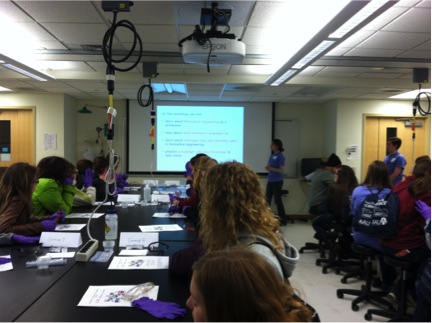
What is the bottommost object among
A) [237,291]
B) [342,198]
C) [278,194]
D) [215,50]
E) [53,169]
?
[278,194]

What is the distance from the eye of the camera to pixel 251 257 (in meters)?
0.87

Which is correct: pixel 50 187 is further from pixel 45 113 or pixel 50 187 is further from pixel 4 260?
pixel 45 113

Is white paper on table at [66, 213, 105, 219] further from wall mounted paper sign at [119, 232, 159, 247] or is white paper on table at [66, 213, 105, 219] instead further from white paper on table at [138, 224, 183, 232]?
wall mounted paper sign at [119, 232, 159, 247]

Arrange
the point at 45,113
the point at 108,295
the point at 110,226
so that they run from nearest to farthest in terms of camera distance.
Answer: the point at 108,295 → the point at 110,226 → the point at 45,113

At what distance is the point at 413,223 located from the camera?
8.75 feet

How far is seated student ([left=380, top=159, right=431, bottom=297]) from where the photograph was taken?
263 centimetres

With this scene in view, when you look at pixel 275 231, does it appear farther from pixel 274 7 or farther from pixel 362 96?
pixel 362 96

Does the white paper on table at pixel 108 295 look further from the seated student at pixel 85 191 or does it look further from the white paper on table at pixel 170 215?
the seated student at pixel 85 191

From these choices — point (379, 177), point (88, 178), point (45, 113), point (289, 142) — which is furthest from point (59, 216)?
point (289, 142)

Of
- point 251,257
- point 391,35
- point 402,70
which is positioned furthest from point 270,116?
point 251,257

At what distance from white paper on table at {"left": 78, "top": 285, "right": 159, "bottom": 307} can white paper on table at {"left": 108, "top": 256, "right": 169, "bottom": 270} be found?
25 cm

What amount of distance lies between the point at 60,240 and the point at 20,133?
529 cm

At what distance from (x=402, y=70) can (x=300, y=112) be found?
3.05 meters

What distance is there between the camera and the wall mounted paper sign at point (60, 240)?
2.15m
